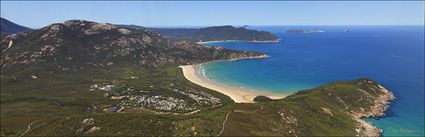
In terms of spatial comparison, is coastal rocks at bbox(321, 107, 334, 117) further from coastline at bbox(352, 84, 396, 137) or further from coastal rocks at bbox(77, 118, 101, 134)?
coastal rocks at bbox(77, 118, 101, 134)

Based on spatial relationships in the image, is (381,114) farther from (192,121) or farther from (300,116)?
(192,121)

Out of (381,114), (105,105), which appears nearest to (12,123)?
(105,105)

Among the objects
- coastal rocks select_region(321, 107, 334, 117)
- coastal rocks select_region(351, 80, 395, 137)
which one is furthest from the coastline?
coastal rocks select_region(321, 107, 334, 117)

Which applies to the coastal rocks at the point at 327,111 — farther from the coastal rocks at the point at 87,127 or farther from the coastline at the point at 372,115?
the coastal rocks at the point at 87,127

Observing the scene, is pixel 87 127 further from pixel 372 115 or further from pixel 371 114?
pixel 371 114

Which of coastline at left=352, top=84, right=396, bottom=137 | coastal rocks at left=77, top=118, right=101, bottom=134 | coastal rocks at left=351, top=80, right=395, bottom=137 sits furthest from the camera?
coastal rocks at left=351, top=80, right=395, bottom=137

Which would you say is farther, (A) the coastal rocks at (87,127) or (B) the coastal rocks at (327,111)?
(B) the coastal rocks at (327,111)

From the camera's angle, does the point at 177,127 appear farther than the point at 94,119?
No

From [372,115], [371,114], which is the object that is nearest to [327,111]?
[372,115]

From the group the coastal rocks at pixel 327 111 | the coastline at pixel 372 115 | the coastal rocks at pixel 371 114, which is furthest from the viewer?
the coastal rocks at pixel 327 111

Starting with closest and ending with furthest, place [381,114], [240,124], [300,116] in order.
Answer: [240,124] < [300,116] < [381,114]

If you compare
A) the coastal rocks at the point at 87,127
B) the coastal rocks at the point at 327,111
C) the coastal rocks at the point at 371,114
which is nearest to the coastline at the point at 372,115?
the coastal rocks at the point at 371,114
